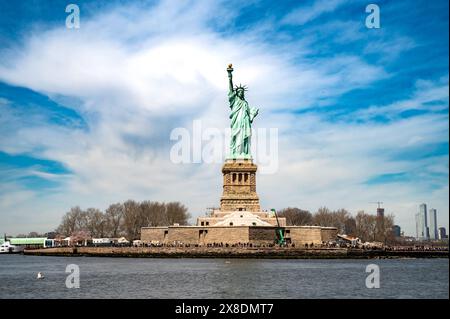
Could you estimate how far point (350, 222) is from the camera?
10112 centimetres

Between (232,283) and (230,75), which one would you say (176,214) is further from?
(232,283)

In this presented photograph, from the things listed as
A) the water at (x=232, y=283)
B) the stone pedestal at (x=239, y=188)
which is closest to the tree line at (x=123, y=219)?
the stone pedestal at (x=239, y=188)

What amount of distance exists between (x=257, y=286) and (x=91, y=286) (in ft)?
29.5

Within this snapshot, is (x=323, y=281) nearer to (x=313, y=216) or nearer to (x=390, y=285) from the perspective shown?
(x=390, y=285)

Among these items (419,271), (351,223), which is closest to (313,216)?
(351,223)

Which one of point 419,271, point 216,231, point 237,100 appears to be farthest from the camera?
point 237,100

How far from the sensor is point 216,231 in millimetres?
60312

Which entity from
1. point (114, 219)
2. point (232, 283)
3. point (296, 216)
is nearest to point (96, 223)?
point (114, 219)

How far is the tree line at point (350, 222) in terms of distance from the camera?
93.8 metres

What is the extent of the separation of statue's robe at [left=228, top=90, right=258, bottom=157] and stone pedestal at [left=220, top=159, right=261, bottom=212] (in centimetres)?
197

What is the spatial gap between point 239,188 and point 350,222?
40797 mm

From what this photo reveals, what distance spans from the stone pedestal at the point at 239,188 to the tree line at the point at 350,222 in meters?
33.0
